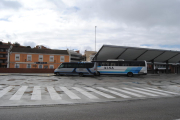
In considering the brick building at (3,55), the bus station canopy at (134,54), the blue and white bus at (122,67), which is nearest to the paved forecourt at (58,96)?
the blue and white bus at (122,67)

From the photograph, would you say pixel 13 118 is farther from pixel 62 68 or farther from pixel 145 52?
pixel 145 52

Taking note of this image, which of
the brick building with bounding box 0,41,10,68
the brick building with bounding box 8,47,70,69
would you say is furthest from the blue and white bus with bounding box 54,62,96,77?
the brick building with bounding box 0,41,10,68

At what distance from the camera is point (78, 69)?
2877 centimetres

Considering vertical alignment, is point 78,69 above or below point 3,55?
below

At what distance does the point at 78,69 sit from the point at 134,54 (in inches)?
530

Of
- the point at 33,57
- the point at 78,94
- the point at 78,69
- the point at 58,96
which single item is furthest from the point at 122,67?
the point at 33,57

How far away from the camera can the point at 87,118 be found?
567cm

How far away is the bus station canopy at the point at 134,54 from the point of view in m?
31.0

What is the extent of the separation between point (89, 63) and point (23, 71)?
51.0 feet

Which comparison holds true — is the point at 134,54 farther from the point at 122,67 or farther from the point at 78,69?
the point at 78,69

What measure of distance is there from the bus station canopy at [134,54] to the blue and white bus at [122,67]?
2.74m

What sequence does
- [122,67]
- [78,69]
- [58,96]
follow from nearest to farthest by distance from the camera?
[58,96], [78,69], [122,67]

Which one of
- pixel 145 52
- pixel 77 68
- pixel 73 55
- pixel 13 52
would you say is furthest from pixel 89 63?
pixel 73 55

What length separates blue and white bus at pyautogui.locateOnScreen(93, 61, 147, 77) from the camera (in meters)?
29.5
